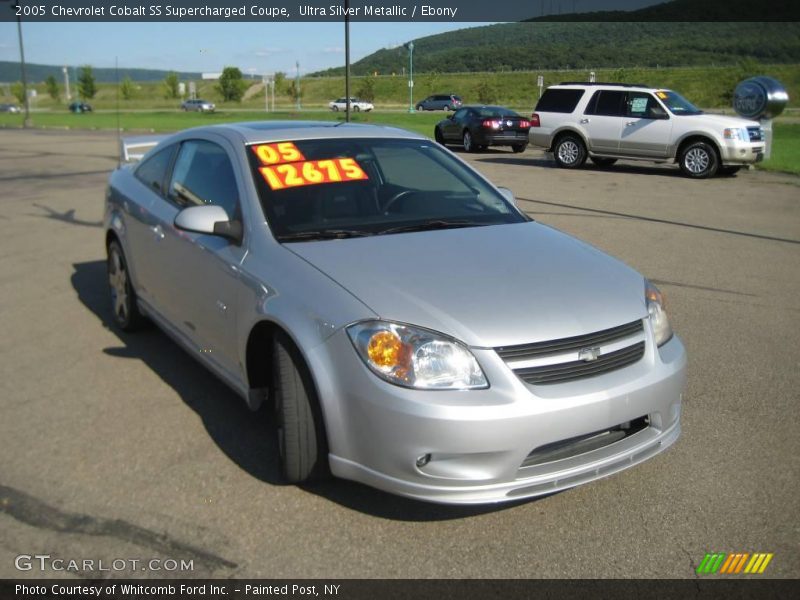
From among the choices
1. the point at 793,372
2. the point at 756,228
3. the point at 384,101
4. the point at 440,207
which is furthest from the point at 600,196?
the point at 384,101

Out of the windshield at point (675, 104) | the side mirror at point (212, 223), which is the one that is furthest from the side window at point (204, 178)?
the windshield at point (675, 104)

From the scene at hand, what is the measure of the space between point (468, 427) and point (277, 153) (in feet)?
6.96

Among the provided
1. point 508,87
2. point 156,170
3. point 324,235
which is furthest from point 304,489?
point 508,87

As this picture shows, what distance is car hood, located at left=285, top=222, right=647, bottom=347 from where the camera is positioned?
2.99 metres

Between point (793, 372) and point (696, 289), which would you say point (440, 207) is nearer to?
point (793, 372)

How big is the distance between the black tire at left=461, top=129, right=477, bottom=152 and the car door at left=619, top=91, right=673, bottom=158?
7.01 metres

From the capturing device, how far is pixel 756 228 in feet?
33.6

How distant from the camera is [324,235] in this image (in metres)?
3.78

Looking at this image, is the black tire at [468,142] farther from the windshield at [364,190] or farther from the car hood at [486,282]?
the car hood at [486,282]

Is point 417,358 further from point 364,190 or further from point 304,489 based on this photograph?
point 364,190

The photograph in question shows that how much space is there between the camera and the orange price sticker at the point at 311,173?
404 centimetres

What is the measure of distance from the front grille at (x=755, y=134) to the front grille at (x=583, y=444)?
14755 mm

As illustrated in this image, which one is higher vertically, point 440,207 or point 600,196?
point 440,207

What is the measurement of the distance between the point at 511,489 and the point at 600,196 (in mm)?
11213
